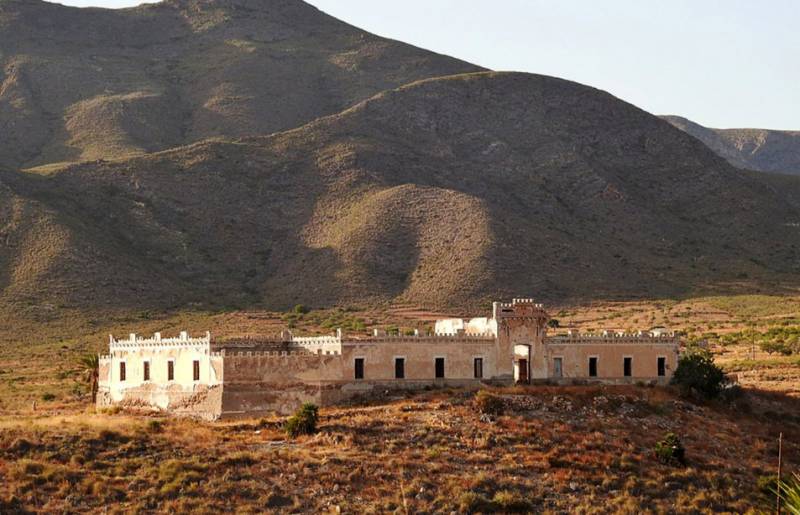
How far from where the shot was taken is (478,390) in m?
60.5

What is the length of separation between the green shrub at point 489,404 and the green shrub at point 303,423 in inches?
276

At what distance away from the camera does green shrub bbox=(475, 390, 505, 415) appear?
2272 inches

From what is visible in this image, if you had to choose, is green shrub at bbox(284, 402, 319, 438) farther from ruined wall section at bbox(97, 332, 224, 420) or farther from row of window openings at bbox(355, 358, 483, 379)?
row of window openings at bbox(355, 358, 483, 379)

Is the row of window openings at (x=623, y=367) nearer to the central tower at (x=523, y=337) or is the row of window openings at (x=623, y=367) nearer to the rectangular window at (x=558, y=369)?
the rectangular window at (x=558, y=369)

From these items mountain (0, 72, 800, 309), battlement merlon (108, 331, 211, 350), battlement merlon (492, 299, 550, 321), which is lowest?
battlement merlon (108, 331, 211, 350)

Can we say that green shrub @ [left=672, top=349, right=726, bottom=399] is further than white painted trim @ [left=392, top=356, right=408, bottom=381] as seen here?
Yes

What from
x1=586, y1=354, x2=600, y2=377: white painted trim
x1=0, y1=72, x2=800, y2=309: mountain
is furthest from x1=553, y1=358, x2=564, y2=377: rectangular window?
x1=0, y1=72, x2=800, y2=309: mountain

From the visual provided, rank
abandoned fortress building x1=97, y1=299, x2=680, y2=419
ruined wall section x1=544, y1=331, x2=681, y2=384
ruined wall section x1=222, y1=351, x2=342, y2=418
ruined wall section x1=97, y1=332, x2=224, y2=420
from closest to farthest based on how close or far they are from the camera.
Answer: ruined wall section x1=222, y1=351, x2=342, y2=418, abandoned fortress building x1=97, y1=299, x2=680, y2=419, ruined wall section x1=97, y1=332, x2=224, y2=420, ruined wall section x1=544, y1=331, x2=681, y2=384

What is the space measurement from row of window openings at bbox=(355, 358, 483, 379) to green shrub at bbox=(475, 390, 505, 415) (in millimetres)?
3907

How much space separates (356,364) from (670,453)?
45.1 ft

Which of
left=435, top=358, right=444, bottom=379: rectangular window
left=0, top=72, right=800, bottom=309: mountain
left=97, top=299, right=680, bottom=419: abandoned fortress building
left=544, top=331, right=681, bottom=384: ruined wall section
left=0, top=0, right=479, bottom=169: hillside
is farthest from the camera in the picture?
Answer: left=0, top=0, right=479, bottom=169: hillside

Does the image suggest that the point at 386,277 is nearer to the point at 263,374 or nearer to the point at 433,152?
the point at 433,152

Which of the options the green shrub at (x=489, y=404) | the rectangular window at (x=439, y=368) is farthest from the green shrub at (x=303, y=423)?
the rectangular window at (x=439, y=368)

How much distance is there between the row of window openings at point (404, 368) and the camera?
199ft
